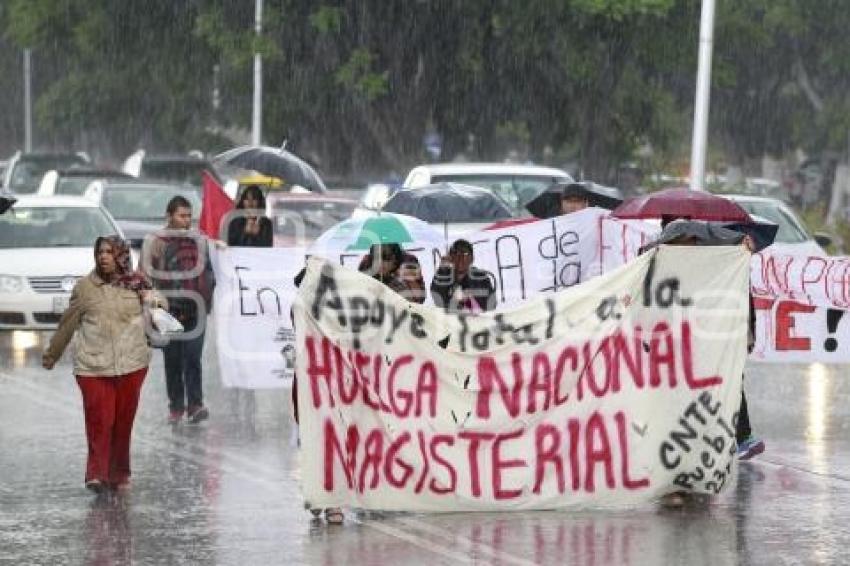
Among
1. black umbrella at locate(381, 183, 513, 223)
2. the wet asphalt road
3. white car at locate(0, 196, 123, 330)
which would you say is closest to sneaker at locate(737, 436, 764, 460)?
the wet asphalt road

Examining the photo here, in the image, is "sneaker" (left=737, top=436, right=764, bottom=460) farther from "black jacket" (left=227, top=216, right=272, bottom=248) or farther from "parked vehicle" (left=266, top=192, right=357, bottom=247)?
"parked vehicle" (left=266, top=192, right=357, bottom=247)

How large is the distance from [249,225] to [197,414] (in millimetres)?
1661

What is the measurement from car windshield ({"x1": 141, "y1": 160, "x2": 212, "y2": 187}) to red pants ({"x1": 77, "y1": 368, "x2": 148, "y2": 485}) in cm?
2560

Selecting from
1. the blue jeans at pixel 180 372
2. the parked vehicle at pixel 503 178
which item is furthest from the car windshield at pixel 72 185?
the blue jeans at pixel 180 372

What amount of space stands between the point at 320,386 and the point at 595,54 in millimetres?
32404

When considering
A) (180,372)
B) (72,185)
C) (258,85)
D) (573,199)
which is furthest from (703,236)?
(258,85)

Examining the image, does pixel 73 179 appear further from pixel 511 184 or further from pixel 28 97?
pixel 28 97

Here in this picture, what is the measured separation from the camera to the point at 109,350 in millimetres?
11961

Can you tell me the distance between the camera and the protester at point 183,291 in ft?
48.9

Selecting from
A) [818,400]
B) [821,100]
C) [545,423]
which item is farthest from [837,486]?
[821,100]

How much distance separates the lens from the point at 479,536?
1038cm

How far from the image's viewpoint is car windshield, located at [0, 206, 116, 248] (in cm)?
2178

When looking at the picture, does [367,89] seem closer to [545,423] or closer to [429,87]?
[429,87]

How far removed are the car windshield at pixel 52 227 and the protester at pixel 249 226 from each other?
625cm
